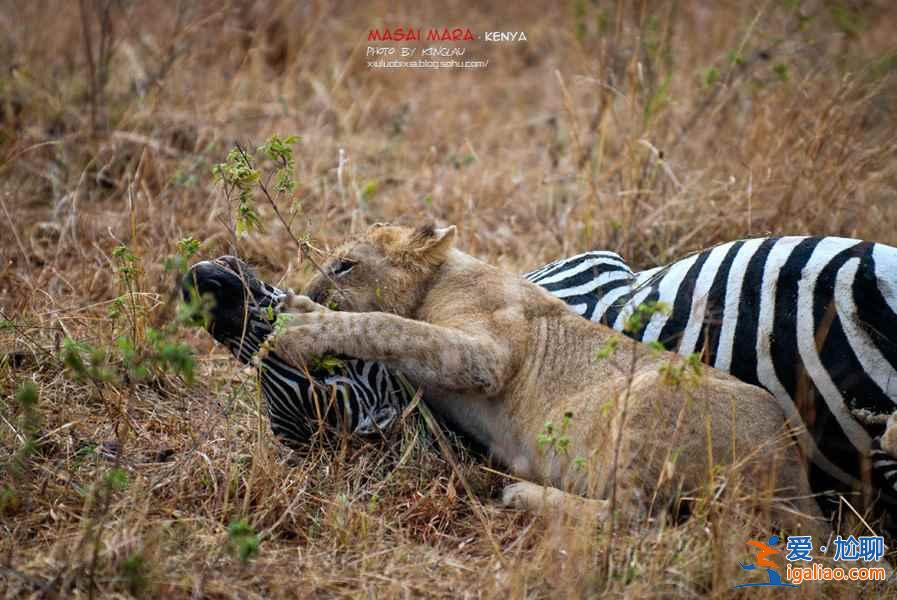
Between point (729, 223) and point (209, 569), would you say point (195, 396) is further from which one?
point (729, 223)

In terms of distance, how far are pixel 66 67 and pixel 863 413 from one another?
789 centimetres

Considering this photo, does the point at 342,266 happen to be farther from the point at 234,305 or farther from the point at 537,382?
the point at 537,382

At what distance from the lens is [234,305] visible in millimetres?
4406

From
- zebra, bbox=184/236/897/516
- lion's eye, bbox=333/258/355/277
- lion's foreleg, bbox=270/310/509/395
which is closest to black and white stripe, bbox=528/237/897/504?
zebra, bbox=184/236/897/516

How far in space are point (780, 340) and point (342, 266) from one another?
2226 mm

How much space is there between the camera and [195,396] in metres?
5.24

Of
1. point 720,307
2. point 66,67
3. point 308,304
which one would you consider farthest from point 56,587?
point 66,67

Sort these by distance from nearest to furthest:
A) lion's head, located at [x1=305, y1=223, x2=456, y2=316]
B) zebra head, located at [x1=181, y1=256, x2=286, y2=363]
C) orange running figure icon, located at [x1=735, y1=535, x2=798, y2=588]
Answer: orange running figure icon, located at [x1=735, y1=535, x2=798, y2=588]
zebra head, located at [x1=181, y1=256, x2=286, y2=363]
lion's head, located at [x1=305, y1=223, x2=456, y2=316]

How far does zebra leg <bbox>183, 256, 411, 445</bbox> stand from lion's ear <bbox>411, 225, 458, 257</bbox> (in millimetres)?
757

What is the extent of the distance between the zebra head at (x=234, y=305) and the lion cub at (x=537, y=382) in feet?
0.57

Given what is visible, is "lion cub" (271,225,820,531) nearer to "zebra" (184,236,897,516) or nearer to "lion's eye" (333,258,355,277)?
"lion's eye" (333,258,355,277)

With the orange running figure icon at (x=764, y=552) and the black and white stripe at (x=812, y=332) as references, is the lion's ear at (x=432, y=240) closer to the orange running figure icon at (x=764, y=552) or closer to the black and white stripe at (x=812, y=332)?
the black and white stripe at (x=812, y=332)

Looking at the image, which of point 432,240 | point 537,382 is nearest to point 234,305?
point 432,240

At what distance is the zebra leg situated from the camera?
14.4 ft
